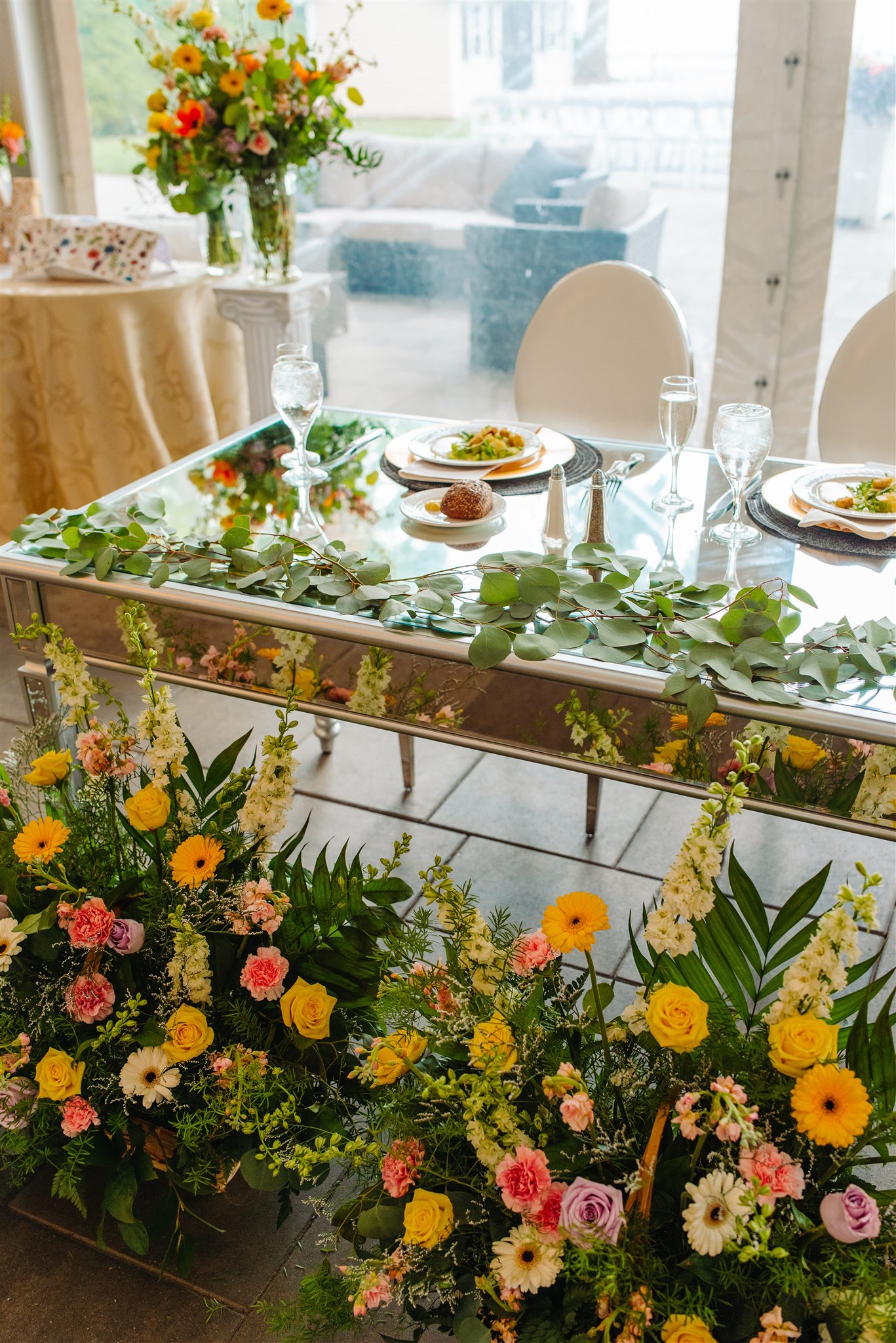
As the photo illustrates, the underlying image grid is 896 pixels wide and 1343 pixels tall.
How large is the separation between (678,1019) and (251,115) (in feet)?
8.01

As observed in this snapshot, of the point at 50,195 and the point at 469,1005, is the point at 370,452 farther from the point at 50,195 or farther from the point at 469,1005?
the point at 50,195

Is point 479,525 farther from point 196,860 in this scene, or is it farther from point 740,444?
point 196,860

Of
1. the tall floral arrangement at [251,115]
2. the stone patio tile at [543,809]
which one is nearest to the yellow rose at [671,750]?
the stone patio tile at [543,809]

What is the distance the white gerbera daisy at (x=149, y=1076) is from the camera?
4.22 feet

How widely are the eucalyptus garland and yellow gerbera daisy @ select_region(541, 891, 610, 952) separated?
0.68 feet

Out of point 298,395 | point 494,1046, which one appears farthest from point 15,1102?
point 298,395

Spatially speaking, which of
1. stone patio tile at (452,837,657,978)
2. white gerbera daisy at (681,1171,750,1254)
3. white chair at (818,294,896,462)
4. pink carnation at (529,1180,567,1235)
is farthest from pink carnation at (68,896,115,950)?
white chair at (818,294,896,462)

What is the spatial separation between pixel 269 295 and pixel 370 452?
1.41 metres

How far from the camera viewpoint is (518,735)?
1.30m

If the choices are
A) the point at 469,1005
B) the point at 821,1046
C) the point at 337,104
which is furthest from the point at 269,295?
the point at 821,1046

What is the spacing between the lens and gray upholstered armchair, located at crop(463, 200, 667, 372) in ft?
11.3

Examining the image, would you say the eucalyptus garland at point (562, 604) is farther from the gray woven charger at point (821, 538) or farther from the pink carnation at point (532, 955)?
the pink carnation at point (532, 955)

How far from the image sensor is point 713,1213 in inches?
36.7

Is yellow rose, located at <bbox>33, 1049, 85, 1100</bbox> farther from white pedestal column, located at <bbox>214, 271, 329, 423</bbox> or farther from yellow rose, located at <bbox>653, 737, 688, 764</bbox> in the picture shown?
white pedestal column, located at <bbox>214, 271, 329, 423</bbox>
